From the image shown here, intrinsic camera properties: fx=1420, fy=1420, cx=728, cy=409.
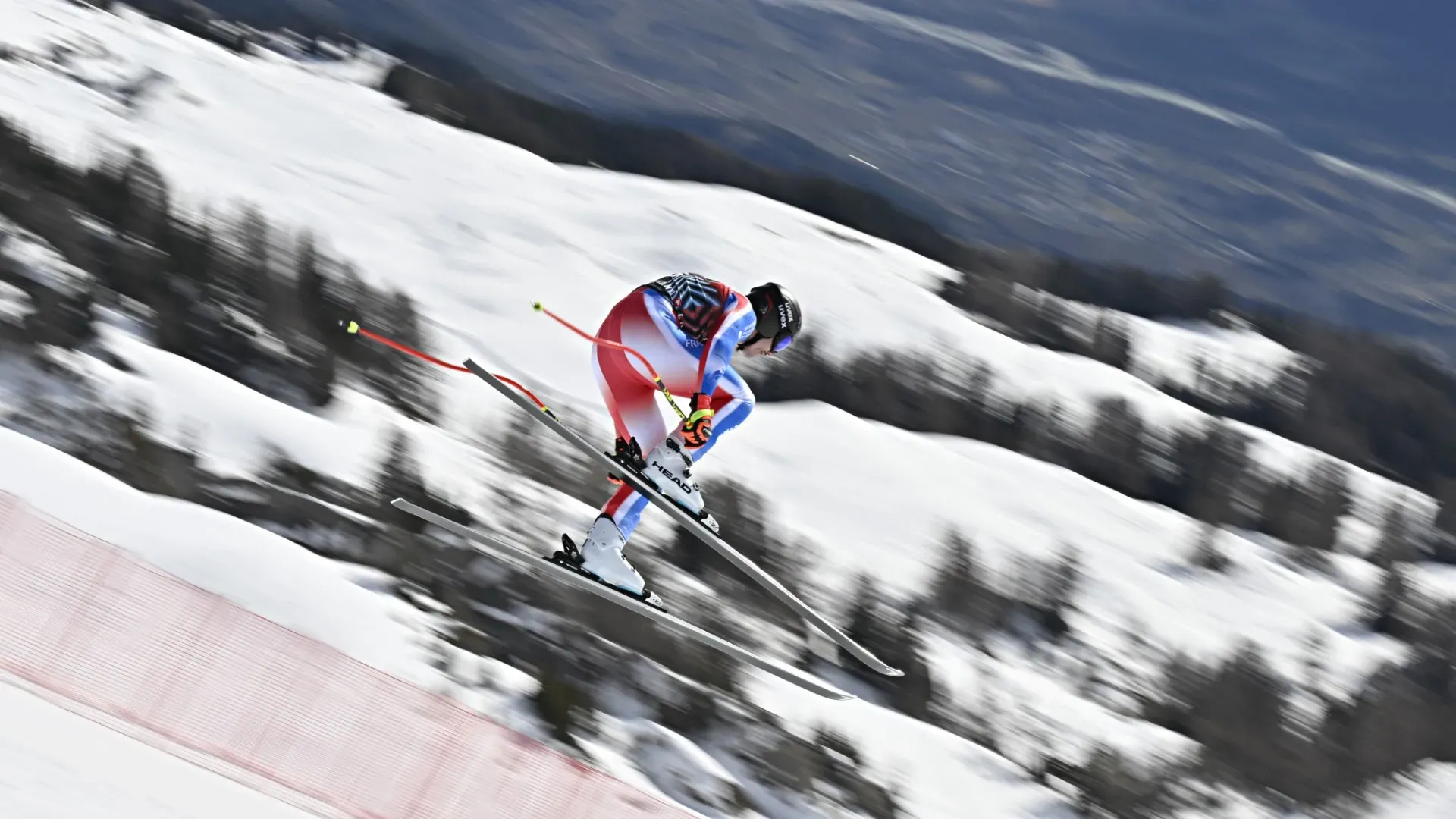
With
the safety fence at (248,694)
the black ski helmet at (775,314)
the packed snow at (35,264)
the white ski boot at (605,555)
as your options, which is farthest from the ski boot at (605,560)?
the packed snow at (35,264)

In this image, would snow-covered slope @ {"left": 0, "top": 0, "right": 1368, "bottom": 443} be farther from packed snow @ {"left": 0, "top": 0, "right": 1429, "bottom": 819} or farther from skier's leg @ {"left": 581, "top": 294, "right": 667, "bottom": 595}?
skier's leg @ {"left": 581, "top": 294, "right": 667, "bottom": 595}

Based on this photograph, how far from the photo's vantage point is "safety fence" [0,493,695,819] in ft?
22.6

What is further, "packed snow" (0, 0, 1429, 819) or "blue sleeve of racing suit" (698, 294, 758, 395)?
"packed snow" (0, 0, 1429, 819)

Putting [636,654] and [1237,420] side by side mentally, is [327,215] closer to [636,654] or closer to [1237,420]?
[636,654]

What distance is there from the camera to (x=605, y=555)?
7.76 m

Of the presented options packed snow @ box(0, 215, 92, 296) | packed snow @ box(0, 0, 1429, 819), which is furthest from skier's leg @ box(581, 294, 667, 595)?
packed snow @ box(0, 215, 92, 296)

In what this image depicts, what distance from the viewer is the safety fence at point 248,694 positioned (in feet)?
22.6

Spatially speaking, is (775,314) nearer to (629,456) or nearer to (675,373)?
(675,373)

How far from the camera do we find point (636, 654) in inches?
377

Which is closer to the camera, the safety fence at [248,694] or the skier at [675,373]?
the safety fence at [248,694]

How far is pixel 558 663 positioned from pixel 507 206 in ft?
43.6

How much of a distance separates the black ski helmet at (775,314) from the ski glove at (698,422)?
50 cm

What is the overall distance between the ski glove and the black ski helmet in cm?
50

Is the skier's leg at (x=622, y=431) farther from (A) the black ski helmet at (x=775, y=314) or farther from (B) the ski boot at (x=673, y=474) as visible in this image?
(A) the black ski helmet at (x=775, y=314)
